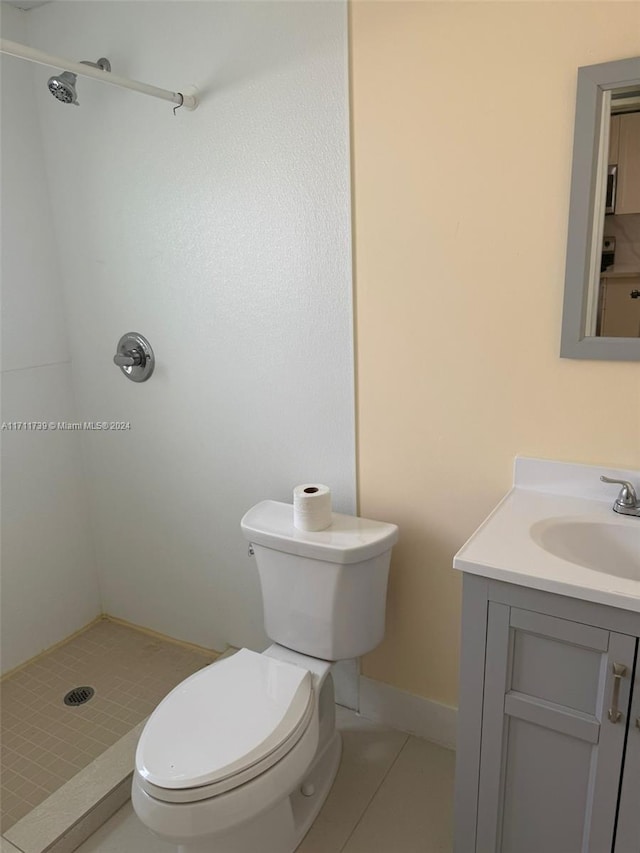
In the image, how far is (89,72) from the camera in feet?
5.15

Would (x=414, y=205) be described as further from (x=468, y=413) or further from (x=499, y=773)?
A: (x=499, y=773)

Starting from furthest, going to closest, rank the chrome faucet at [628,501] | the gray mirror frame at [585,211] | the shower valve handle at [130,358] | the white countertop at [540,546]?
the shower valve handle at [130,358] < the chrome faucet at [628,501] < the gray mirror frame at [585,211] < the white countertop at [540,546]

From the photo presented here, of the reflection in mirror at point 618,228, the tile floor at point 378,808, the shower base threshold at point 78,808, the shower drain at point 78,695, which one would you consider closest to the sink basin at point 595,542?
the reflection in mirror at point 618,228

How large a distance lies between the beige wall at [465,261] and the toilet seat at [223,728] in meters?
0.53

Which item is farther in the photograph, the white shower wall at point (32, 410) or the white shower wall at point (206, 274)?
the white shower wall at point (32, 410)

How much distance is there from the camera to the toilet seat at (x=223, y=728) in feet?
4.32

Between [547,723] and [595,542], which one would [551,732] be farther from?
[595,542]

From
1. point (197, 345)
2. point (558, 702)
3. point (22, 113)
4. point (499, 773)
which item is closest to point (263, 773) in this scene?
point (499, 773)

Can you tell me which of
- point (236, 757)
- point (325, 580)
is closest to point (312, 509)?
point (325, 580)

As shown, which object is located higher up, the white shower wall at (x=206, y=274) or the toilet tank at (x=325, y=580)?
the white shower wall at (x=206, y=274)

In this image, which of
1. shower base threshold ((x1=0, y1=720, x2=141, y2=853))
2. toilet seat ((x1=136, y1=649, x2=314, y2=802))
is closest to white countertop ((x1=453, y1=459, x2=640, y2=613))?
toilet seat ((x1=136, y1=649, x2=314, y2=802))

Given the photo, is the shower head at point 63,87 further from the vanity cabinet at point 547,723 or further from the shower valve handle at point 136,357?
the vanity cabinet at point 547,723

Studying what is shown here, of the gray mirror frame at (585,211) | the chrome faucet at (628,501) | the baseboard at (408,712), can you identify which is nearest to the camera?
the gray mirror frame at (585,211)

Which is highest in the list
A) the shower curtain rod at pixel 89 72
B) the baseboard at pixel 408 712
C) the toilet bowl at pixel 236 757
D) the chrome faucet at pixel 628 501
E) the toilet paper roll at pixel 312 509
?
the shower curtain rod at pixel 89 72
